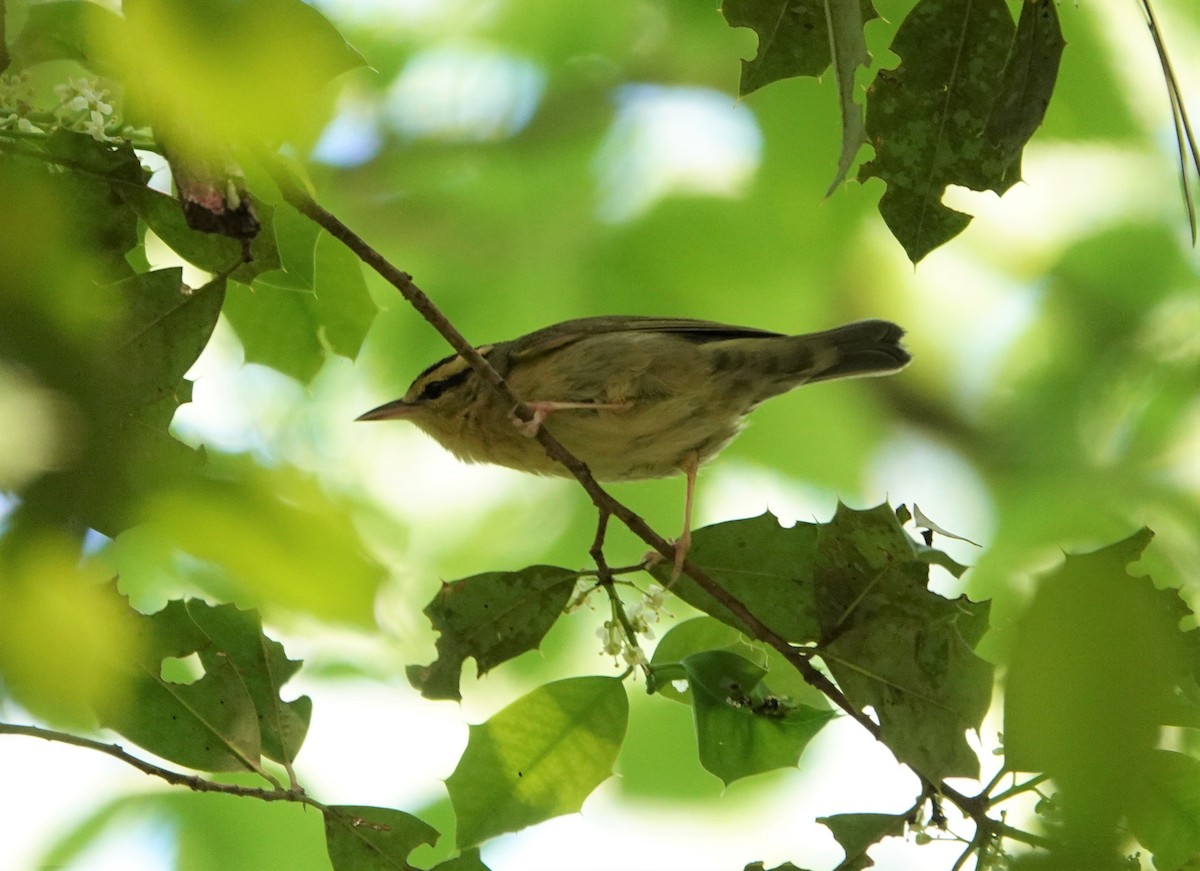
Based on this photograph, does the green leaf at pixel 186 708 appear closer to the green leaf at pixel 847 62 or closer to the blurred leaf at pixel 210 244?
the blurred leaf at pixel 210 244

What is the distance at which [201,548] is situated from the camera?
134 cm

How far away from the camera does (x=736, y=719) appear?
8.58 feet

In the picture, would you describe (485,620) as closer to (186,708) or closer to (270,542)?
(186,708)

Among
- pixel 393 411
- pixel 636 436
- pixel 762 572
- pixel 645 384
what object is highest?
pixel 393 411

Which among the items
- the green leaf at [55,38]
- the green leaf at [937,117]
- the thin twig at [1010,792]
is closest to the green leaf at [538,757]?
the thin twig at [1010,792]

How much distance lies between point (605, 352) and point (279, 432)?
54.7 inches

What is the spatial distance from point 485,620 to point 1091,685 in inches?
81.5

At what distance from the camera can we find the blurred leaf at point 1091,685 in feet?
2.67

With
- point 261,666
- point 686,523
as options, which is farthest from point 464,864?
point 686,523

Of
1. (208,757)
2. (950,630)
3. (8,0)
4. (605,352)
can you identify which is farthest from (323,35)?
(605,352)

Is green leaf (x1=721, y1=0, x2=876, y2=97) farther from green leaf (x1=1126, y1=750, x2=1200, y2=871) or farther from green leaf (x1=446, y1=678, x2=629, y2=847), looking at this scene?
green leaf (x1=1126, y1=750, x2=1200, y2=871)

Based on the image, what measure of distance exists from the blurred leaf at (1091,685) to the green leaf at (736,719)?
1769 millimetres

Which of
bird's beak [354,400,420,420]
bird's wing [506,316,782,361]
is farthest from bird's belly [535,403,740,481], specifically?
bird's beak [354,400,420,420]

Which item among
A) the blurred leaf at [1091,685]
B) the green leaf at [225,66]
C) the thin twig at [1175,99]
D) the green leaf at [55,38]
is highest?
the green leaf at [55,38]
